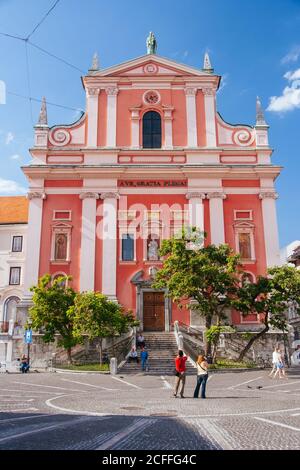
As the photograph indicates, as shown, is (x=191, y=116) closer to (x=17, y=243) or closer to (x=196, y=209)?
(x=196, y=209)

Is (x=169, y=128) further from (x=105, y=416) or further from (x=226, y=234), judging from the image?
(x=105, y=416)

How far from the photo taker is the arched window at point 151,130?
3391 centimetres

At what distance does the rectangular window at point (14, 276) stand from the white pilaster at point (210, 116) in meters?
19.7

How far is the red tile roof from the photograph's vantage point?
40625mm

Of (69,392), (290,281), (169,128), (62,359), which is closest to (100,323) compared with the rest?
(62,359)

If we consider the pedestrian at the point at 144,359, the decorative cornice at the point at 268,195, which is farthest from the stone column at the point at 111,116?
the pedestrian at the point at 144,359

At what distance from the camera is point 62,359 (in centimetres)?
2692

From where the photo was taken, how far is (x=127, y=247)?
103 feet

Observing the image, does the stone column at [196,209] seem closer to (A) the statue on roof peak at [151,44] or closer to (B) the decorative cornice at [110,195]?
(B) the decorative cornice at [110,195]

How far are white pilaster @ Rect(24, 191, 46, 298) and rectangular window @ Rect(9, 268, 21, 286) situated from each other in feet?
30.1

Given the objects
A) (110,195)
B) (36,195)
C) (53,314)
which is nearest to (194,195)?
(110,195)

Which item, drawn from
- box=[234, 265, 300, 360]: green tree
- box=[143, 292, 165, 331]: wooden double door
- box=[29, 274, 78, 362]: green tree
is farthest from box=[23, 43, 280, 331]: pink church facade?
box=[29, 274, 78, 362]: green tree

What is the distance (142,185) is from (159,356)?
493 inches
